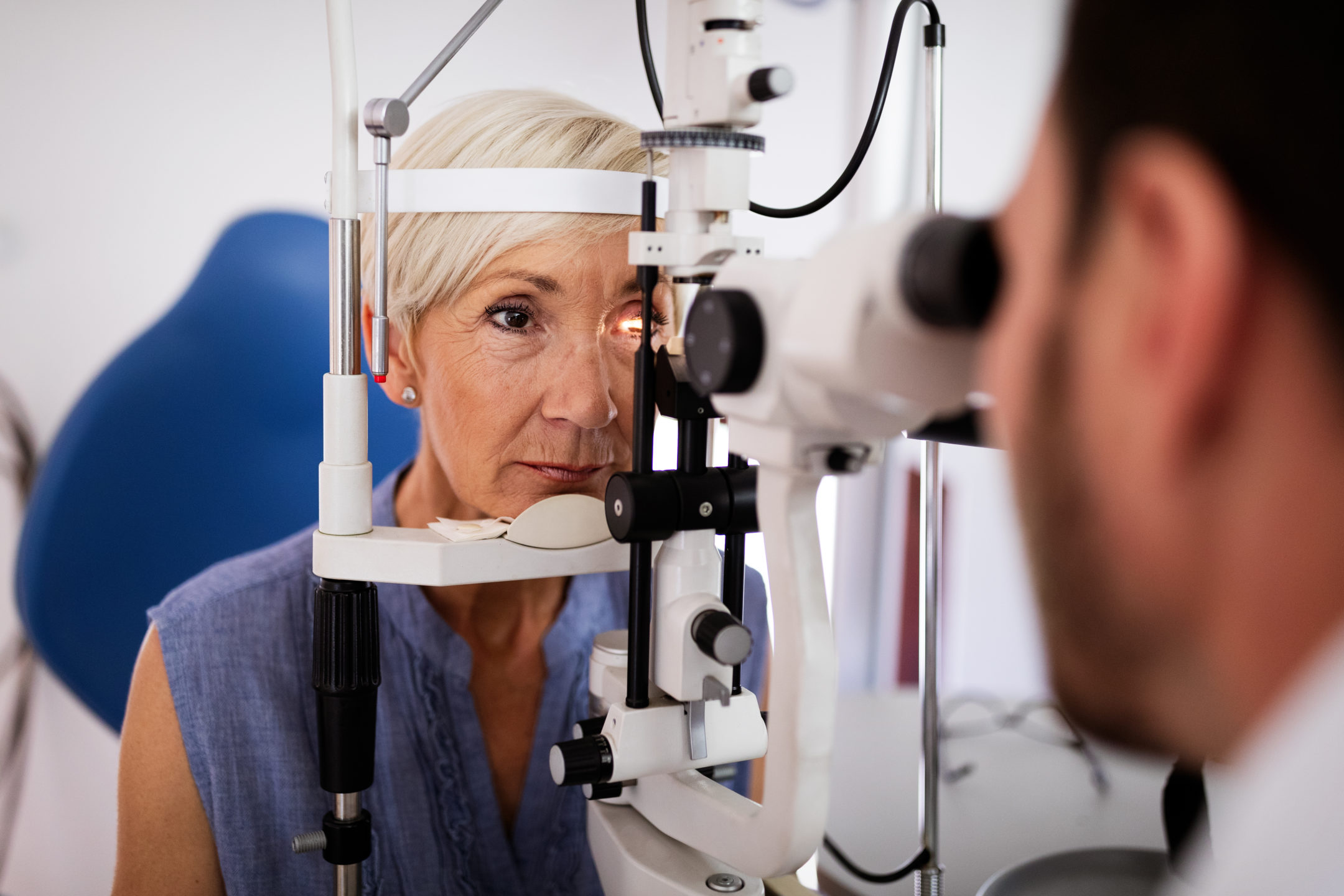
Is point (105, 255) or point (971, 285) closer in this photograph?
point (971, 285)

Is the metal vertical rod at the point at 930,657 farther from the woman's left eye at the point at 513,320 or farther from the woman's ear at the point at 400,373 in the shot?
the woman's ear at the point at 400,373

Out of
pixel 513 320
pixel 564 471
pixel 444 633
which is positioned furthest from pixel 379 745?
pixel 513 320

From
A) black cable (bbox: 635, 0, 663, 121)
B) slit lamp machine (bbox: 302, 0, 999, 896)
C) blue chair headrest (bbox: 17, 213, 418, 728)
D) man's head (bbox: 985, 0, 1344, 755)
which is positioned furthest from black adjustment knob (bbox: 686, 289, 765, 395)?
blue chair headrest (bbox: 17, 213, 418, 728)

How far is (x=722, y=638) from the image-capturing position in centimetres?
74

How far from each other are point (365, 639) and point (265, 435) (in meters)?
0.69

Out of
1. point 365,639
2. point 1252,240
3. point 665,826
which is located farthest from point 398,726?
point 1252,240

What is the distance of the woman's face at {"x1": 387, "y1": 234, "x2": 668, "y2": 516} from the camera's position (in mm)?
1070

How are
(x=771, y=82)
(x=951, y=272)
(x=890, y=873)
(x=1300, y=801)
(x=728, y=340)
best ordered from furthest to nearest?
(x=890, y=873) < (x=771, y=82) < (x=728, y=340) < (x=951, y=272) < (x=1300, y=801)

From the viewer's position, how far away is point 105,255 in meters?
1.37

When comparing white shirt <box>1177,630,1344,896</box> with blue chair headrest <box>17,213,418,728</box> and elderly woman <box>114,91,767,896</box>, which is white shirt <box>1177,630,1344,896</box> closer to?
elderly woman <box>114,91,767,896</box>

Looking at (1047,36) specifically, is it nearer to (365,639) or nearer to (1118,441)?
(1118,441)

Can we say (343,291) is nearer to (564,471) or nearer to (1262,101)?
(564,471)

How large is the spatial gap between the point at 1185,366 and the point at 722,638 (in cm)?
54

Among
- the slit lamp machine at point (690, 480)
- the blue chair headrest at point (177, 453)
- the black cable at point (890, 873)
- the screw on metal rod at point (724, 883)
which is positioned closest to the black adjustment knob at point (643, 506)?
the slit lamp machine at point (690, 480)
